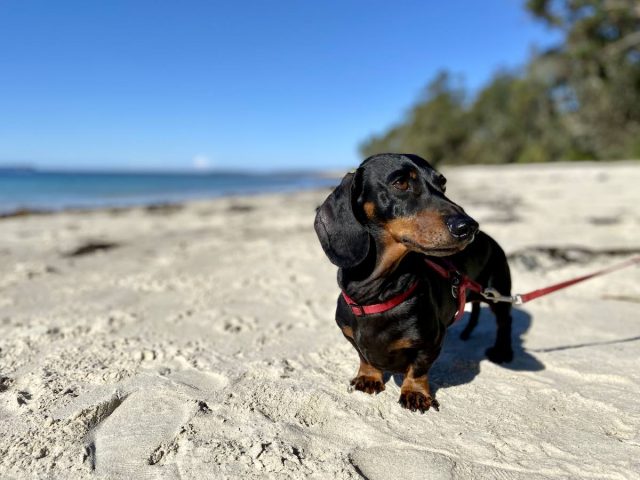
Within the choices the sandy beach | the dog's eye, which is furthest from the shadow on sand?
the dog's eye

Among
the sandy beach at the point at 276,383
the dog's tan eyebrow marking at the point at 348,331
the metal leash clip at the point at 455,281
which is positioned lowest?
the sandy beach at the point at 276,383

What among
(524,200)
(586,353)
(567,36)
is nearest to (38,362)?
(586,353)

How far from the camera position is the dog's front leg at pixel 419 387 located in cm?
225

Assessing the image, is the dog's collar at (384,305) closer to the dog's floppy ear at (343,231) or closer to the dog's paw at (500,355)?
the dog's floppy ear at (343,231)

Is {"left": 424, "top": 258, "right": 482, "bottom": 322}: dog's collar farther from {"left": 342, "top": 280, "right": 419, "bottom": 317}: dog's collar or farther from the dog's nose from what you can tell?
the dog's nose

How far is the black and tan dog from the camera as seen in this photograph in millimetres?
2074

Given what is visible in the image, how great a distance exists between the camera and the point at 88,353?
286cm

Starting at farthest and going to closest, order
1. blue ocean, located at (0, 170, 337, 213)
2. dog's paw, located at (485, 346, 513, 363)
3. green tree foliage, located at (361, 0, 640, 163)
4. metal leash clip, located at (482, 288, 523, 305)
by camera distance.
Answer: green tree foliage, located at (361, 0, 640, 163) → blue ocean, located at (0, 170, 337, 213) → dog's paw, located at (485, 346, 513, 363) → metal leash clip, located at (482, 288, 523, 305)

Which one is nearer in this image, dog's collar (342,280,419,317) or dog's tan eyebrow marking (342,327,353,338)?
dog's collar (342,280,419,317)

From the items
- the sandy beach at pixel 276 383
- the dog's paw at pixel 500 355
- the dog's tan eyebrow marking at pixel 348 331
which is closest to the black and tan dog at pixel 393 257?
the dog's tan eyebrow marking at pixel 348 331

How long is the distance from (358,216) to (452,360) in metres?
1.30

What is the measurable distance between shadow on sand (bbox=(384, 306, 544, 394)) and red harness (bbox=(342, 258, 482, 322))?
377mm

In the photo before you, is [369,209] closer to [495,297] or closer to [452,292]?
[452,292]

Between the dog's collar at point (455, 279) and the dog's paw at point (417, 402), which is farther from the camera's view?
the dog's collar at point (455, 279)
